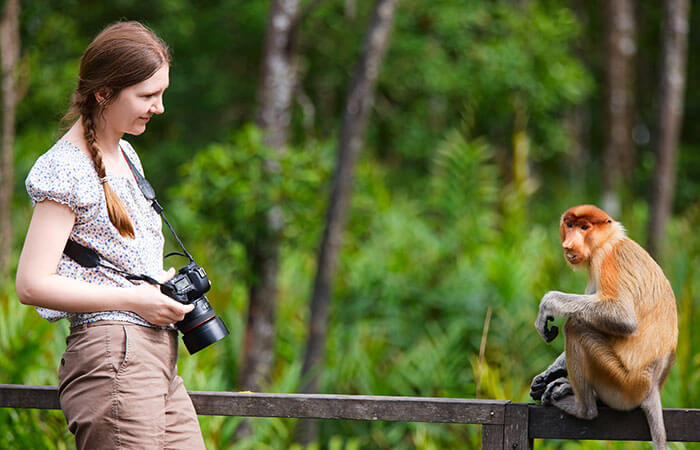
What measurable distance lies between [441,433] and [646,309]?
11.0 feet

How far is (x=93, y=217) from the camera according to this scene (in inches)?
74.1

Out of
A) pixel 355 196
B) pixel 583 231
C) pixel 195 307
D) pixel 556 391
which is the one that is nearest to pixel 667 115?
pixel 355 196

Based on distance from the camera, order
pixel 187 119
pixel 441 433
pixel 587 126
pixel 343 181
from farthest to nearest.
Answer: pixel 587 126 → pixel 187 119 → pixel 343 181 → pixel 441 433

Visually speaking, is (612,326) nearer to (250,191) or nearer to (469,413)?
(469,413)

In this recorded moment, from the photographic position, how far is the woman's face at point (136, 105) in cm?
192

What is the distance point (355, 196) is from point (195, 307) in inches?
244

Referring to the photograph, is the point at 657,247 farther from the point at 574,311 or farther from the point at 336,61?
the point at 574,311

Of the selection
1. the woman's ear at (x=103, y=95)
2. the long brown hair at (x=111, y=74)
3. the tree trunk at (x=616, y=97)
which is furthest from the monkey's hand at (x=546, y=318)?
the tree trunk at (x=616, y=97)

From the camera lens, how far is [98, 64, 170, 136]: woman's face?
1.92 metres

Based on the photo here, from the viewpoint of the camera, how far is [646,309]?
2211 mm

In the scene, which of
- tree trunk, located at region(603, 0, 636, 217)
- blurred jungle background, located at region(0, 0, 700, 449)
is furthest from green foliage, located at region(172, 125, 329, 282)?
tree trunk, located at region(603, 0, 636, 217)

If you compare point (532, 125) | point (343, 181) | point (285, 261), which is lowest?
point (285, 261)

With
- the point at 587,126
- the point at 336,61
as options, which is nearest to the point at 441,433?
the point at 336,61

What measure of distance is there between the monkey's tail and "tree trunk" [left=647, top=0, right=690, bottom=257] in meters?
4.85
